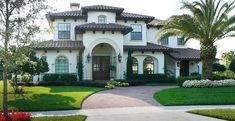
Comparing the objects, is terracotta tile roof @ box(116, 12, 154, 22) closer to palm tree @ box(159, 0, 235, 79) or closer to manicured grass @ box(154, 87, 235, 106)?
palm tree @ box(159, 0, 235, 79)

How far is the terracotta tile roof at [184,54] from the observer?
38.0 m

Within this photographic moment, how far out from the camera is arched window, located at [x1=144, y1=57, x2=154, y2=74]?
121 feet

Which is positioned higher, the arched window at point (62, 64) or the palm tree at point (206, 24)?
the palm tree at point (206, 24)

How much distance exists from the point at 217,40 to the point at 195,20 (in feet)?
7.53

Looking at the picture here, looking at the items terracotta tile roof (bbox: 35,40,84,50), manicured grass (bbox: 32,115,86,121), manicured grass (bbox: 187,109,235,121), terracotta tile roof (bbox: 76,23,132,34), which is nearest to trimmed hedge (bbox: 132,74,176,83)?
terracotta tile roof (bbox: 76,23,132,34)

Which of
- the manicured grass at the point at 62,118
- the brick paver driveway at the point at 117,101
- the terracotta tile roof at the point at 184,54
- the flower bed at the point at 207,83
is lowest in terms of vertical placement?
the manicured grass at the point at 62,118

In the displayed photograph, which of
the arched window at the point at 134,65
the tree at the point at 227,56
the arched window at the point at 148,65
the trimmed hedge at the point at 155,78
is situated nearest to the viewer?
the trimmed hedge at the point at 155,78

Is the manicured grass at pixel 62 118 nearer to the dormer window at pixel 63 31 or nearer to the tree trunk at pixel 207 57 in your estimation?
the tree trunk at pixel 207 57

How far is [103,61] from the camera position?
36000mm

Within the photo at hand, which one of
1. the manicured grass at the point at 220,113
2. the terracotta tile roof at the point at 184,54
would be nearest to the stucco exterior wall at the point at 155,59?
the terracotta tile roof at the point at 184,54

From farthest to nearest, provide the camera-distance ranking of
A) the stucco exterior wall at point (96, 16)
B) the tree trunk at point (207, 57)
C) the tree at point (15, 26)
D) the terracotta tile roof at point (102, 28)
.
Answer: the stucco exterior wall at point (96, 16)
the terracotta tile roof at point (102, 28)
the tree trunk at point (207, 57)
the tree at point (15, 26)

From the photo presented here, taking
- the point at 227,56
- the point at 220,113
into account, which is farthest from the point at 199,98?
the point at 227,56

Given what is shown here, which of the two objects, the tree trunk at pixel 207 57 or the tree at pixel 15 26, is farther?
the tree trunk at pixel 207 57

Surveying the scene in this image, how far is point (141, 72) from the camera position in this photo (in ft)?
119
